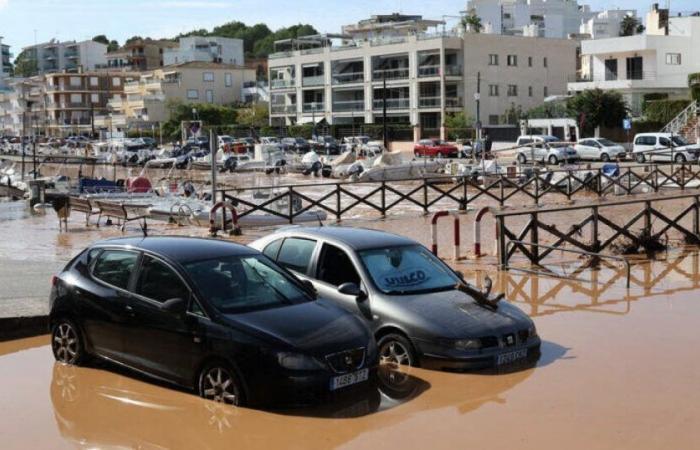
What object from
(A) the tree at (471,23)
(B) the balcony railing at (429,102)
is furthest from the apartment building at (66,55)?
(B) the balcony railing at (429,102)

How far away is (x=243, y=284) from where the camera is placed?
8.88 metres

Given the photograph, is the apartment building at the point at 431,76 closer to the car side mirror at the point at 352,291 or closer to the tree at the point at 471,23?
the tree at the point at 471,23

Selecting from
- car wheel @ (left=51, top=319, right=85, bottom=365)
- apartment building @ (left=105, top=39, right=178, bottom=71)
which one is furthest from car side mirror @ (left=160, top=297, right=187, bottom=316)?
apartment building @ (left=105, top=39, right=178, bottom=71)

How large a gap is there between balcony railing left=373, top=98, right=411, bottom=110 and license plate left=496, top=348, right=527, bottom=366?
7086 cm

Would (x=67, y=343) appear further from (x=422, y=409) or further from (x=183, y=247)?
(x=422, y=409)

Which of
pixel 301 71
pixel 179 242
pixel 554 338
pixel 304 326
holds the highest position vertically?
pixel 301 71

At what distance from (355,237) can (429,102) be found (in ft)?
226

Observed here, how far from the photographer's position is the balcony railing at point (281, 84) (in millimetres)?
93750

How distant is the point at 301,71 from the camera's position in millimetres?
92000

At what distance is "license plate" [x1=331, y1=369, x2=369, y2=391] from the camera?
8.16m

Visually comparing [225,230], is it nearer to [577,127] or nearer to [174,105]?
[577,127]

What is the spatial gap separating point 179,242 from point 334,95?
79.8m

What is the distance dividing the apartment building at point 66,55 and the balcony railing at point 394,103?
99.2 meters

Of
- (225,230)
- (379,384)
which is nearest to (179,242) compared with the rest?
(379,384)
